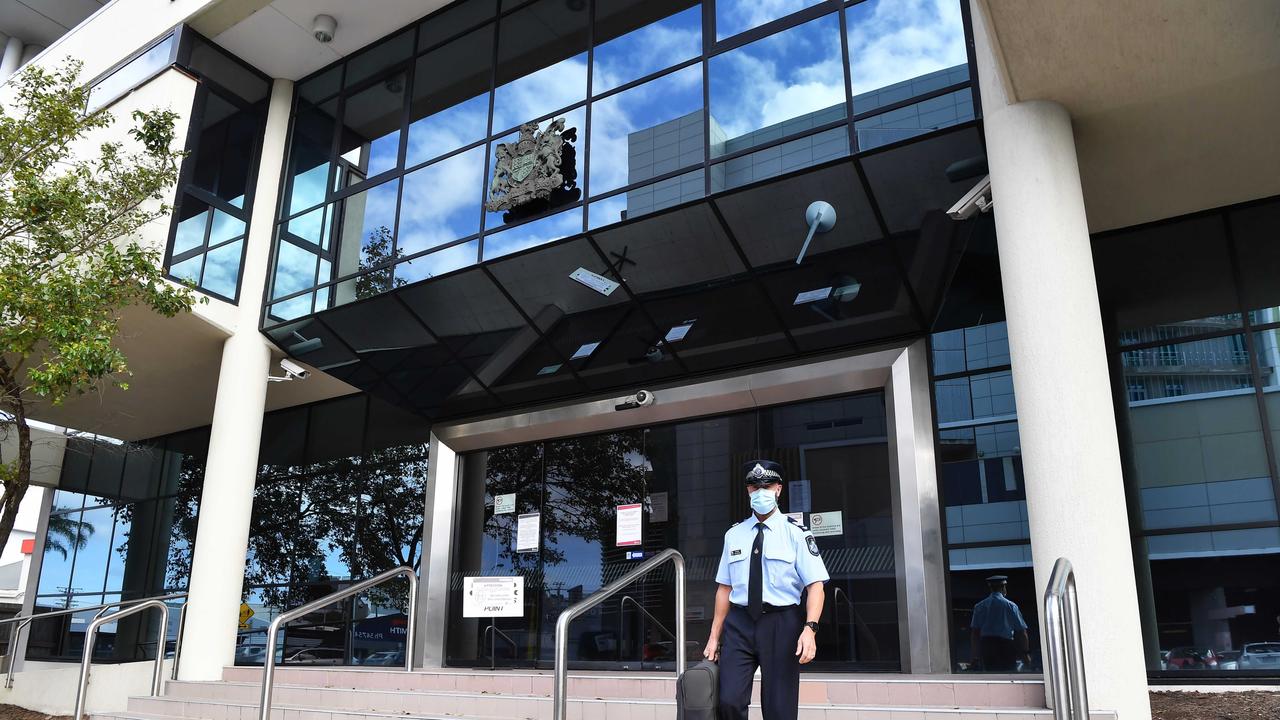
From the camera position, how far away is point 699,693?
4.20 m

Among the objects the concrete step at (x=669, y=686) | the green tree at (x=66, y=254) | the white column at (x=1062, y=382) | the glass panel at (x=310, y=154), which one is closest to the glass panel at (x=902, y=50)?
the white column at (x=1062, y=382)

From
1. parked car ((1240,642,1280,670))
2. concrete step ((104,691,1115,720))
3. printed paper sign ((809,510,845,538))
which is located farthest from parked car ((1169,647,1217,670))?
printed paper sign ((809,510,845,538))

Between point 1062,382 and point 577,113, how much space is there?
5.54 m

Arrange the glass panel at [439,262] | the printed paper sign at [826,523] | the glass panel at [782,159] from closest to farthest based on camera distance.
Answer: the glass panel at [782,159] → the printed paper sign at [826,523] → the glass panel at [439,262]

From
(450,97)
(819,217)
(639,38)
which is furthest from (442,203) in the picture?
(819,217)

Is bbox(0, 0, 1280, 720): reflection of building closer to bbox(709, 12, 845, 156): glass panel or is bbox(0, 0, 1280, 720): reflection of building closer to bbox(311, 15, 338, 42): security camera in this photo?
bbox(709, 12, 845, 156): glass panel

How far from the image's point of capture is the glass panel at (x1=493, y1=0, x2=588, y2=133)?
32.3 feet

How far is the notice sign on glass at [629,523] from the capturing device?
9.89 meters

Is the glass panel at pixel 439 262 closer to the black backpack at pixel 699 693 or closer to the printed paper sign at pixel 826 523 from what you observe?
the printed paper sign at pixel 826 523

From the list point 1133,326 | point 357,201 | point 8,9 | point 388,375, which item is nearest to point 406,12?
point 357,201

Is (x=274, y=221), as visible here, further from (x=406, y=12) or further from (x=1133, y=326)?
(x=1133, y=326)

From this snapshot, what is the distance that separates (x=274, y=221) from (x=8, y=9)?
11.2 m

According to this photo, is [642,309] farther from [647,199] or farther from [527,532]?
[527,532]

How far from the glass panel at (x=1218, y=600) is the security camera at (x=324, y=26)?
1005cm
